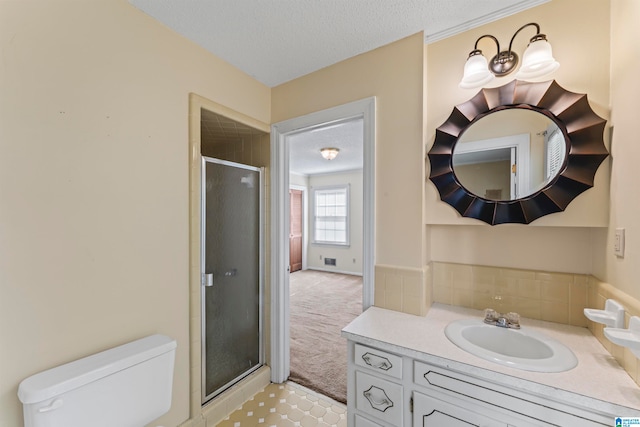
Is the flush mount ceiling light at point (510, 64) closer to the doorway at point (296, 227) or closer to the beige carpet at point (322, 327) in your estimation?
the beige carpet at point (322, 327)

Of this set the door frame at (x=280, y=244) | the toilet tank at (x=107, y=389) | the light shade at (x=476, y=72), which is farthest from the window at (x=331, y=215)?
the toilet tank at (x=107, y=389)

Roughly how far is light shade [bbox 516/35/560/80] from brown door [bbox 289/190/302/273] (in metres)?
4.80

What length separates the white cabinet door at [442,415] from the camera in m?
0.98

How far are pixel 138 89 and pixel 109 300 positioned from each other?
105cm

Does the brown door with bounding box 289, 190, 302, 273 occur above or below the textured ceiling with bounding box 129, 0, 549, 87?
below

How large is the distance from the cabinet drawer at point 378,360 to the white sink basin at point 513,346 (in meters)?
0.28

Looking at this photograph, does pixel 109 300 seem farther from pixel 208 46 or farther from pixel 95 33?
pixel 208 46

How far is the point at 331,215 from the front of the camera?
234 inches

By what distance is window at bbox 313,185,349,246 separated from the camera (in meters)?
5.72

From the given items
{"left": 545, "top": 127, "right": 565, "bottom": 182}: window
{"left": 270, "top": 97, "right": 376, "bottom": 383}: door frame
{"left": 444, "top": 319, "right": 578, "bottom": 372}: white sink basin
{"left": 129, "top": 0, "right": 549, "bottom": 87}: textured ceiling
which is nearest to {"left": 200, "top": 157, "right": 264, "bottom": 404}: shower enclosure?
{"left": 270, "top": 97, "right": 376, "bottom": 383}: door frame

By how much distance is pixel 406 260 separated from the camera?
4.99 feet

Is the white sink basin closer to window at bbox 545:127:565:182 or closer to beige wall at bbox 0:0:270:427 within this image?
window at bbox 545:127:565:182

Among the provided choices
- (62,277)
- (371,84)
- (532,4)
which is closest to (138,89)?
(62,277)

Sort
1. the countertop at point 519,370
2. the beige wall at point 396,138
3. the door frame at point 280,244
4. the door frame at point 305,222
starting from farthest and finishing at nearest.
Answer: the door frame at point 305,222 → the door frame at point 280,244 → the beige wall at point 396,138 → the countertop at point 519,370
